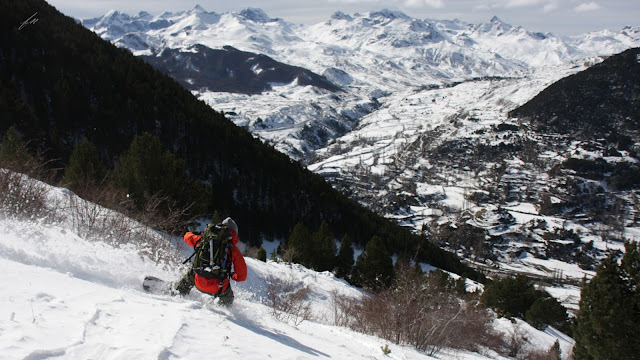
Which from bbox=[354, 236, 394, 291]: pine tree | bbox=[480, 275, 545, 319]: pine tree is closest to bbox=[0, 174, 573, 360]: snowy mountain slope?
bbox=[354, 236, 394, 291]: pine tree

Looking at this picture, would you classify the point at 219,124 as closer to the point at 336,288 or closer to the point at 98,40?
the point at 98,40

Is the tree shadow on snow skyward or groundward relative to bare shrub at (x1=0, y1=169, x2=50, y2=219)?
groundward

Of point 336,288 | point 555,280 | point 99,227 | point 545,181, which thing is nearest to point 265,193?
point 336,288

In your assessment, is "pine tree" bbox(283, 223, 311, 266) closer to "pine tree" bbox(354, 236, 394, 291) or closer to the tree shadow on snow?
"pine tree" bbox(354, 236, 394, 291)

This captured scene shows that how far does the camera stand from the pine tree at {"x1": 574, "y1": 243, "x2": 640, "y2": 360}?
1980cm

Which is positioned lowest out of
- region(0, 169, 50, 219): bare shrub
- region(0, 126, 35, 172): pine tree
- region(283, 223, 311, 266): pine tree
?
region(283, 223, 311, 266): pine tree

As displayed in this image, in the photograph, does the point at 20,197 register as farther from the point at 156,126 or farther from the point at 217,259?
the point at 156,126

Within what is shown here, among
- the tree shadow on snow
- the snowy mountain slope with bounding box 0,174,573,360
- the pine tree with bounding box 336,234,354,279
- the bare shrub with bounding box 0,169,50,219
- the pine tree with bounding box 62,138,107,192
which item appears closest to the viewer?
the snowy mountain slope with bounding box 0,174,573,360

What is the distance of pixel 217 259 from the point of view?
762 centimetres

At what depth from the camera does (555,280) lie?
103062 mm

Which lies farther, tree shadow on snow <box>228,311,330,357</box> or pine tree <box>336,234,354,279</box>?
pine tree <box>336,234,354,279</box>

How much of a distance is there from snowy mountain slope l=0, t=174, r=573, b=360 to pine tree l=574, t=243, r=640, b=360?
16595mm

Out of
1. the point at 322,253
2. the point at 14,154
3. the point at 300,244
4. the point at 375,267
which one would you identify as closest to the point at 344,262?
the point at 322,253

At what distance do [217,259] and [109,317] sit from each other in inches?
85.8
